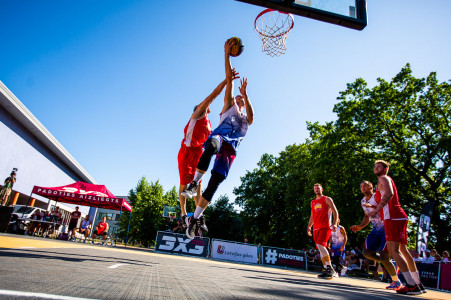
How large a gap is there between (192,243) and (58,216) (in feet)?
23.7

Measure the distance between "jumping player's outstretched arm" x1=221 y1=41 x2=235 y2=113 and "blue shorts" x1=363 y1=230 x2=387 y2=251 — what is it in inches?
147

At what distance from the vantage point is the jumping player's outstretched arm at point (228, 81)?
4023mm

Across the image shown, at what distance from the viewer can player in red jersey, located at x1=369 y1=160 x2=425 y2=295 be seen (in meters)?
4.05

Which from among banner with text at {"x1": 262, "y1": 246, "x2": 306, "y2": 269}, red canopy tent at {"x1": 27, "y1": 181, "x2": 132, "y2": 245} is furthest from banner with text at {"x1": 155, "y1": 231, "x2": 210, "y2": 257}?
banner with text at {"x1": 262, "y1": 246, "x2": 306, "y2": 269}

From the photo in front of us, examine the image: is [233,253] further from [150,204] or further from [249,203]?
[150,204]

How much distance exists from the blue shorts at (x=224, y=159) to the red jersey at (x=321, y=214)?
360 cm

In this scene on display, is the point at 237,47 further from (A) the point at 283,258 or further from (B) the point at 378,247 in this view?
(A) the point at 283,258

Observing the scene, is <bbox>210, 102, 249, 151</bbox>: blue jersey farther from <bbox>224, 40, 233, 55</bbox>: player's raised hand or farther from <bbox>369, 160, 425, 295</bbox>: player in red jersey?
<bbox>369, 160, 425, 295</bbox>: player in red jersey

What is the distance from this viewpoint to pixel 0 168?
1505 cm

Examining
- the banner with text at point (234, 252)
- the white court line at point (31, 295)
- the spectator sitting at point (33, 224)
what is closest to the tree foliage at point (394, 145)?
the banner with text at point (234, 252)

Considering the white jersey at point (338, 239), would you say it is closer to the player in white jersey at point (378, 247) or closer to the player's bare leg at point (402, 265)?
the player in white jersey at point (378, 247)

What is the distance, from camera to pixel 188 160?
203 inches

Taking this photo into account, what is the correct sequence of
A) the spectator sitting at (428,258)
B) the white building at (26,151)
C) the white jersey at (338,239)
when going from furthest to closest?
the white building at (26,151)
the spectator sitting at (428,258)
the white jersey at (338,239)

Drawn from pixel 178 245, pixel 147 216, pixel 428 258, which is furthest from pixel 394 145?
pixel 147 216
